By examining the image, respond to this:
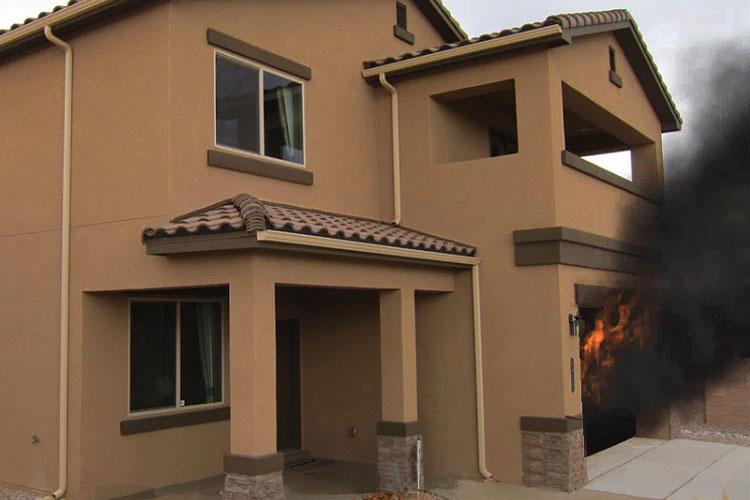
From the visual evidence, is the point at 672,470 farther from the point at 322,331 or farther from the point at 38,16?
the point at 38,16

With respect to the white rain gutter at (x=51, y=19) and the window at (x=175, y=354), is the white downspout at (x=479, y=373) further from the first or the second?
the white rain gutter at (x=51, y=19)

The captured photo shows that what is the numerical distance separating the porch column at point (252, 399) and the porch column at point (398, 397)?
2.16 metres

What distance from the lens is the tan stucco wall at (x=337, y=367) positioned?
11.5m

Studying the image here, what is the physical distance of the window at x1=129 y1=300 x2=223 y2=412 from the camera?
965 centimetres

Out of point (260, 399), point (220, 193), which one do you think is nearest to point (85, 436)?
point (260, 399)

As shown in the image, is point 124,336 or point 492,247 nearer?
point 124,336

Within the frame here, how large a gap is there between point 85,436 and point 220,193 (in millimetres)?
3239

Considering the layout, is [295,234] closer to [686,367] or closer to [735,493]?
[686,367]

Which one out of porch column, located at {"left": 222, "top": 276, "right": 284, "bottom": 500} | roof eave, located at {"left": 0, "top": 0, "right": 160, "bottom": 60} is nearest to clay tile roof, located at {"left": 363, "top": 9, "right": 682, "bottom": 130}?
roof eave, located at {"left": 0, "top": 0, "right": 160, "bottom": 60}

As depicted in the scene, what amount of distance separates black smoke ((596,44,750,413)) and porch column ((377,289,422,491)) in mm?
3866

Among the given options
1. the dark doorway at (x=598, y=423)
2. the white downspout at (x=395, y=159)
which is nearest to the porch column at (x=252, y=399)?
the white downspout at (x=395, y=159)

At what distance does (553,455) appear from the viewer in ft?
32.1

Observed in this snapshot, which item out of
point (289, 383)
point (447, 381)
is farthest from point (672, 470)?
point (289, 383)

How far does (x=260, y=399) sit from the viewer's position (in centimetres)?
766
